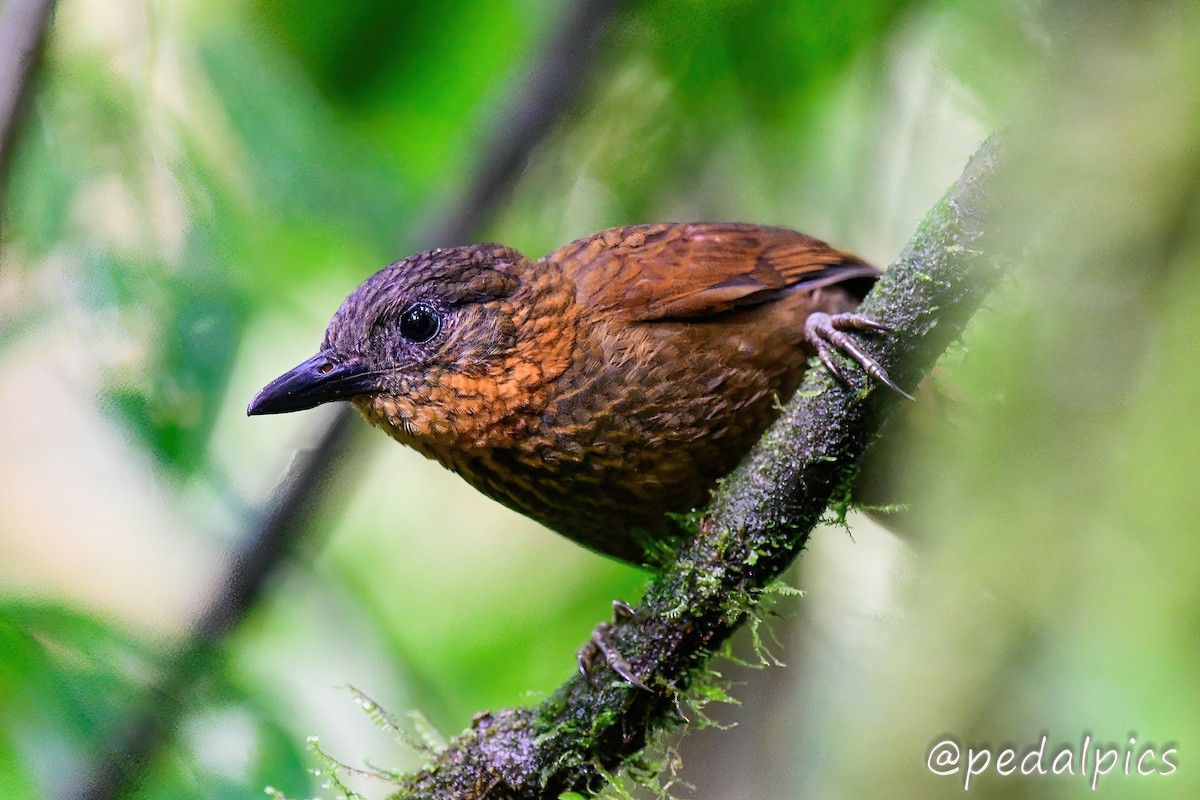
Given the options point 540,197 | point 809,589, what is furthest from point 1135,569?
point 540,197

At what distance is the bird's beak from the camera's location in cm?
249

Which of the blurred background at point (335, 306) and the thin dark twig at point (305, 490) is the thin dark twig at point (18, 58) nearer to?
the blurred background at point (335, 306)

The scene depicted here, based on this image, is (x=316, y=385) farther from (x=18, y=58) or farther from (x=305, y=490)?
(x=18, y=58)

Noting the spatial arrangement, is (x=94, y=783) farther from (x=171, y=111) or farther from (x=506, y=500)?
(x=171, y=111)

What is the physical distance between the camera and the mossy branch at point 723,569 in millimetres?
1967

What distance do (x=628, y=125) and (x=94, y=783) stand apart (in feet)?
7.80

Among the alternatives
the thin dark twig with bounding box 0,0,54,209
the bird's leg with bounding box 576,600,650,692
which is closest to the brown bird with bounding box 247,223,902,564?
the bird's leg with bounding box 576,600,650,692

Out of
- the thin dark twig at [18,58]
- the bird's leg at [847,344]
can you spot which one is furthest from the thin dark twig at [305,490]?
the bird's leg at [847,344]

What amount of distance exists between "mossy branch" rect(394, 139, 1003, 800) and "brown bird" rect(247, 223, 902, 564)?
38 cm

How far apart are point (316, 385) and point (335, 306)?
84cm

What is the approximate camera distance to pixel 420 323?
104 inches

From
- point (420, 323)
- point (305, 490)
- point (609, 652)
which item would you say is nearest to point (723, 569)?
point (609, 652)

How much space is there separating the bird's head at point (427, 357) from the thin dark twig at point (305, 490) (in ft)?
1.23

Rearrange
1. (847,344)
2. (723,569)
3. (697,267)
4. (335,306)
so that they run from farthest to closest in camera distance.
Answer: (335,306), (697,267), (723,569), (847,344)
